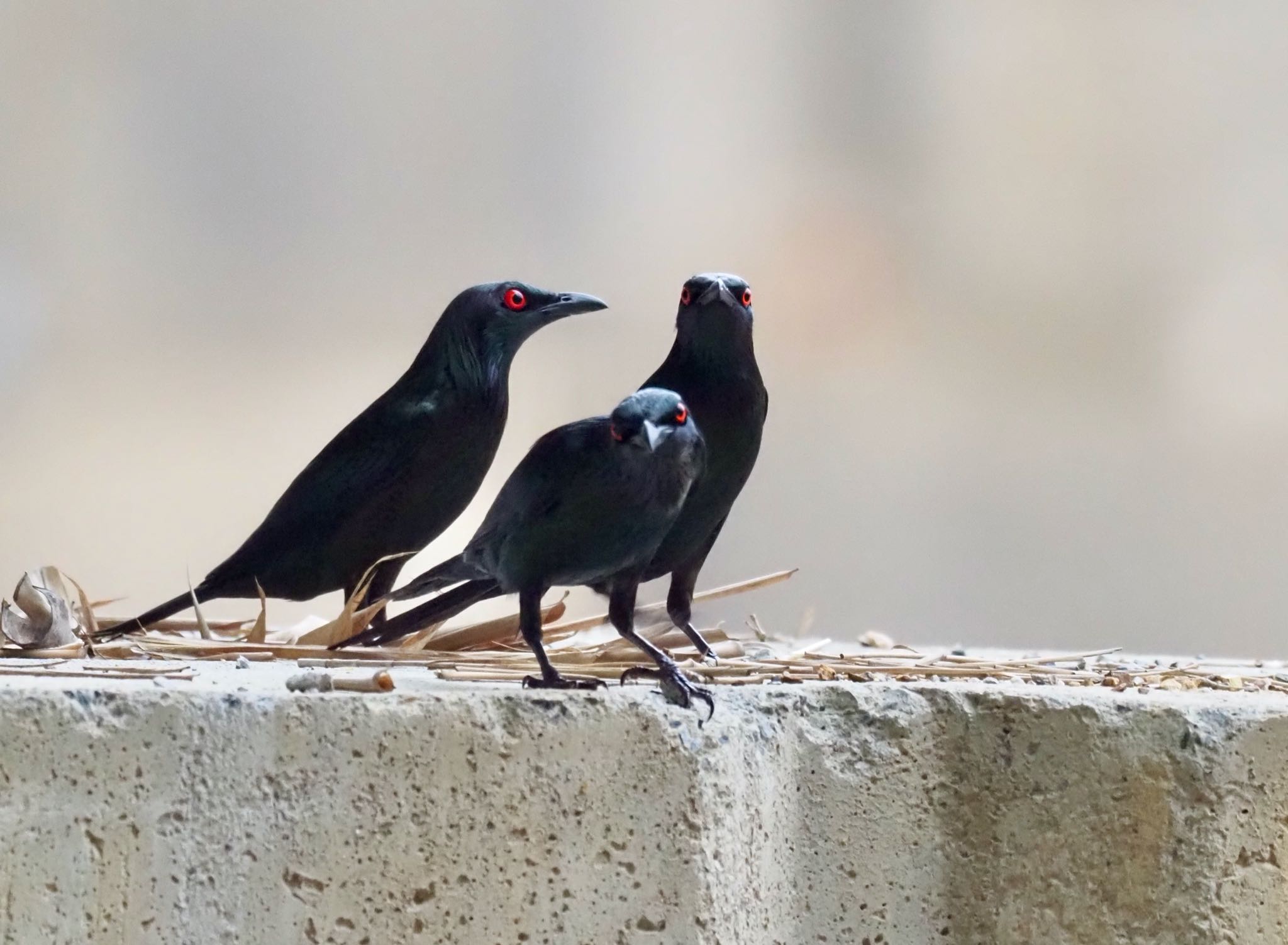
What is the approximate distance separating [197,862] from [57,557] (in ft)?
9.45

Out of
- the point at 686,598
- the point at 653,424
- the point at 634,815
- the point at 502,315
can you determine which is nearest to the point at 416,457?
the point at 502,315

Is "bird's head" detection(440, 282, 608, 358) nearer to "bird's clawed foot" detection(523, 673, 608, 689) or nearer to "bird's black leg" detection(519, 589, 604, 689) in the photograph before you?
"bird's black leg" detection(519, 589, 604, 689)

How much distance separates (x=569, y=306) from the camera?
224 centimetres

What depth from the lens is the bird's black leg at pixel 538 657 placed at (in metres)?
1.63

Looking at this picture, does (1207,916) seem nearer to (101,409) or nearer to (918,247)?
(918,247)

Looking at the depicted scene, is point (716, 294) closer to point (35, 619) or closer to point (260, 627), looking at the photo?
point (260, 627)

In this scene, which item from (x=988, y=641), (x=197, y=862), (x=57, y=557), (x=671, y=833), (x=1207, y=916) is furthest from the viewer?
(x=988, y=641)

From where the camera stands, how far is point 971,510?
4426mm

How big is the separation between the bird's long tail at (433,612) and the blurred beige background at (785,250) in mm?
2017

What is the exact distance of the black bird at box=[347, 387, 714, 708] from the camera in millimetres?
1636

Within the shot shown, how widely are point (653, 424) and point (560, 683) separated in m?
0.34

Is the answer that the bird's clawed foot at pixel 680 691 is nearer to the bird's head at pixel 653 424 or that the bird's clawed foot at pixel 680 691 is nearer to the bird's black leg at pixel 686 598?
the bird's head at pixel 653 424

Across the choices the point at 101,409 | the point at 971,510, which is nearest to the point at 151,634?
the point at 101,409

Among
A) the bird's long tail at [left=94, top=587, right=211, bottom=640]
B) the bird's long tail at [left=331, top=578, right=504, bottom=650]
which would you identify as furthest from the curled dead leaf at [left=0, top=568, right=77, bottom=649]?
the bird's long tail at [left=331, top=578, right=504, bottom=650]
